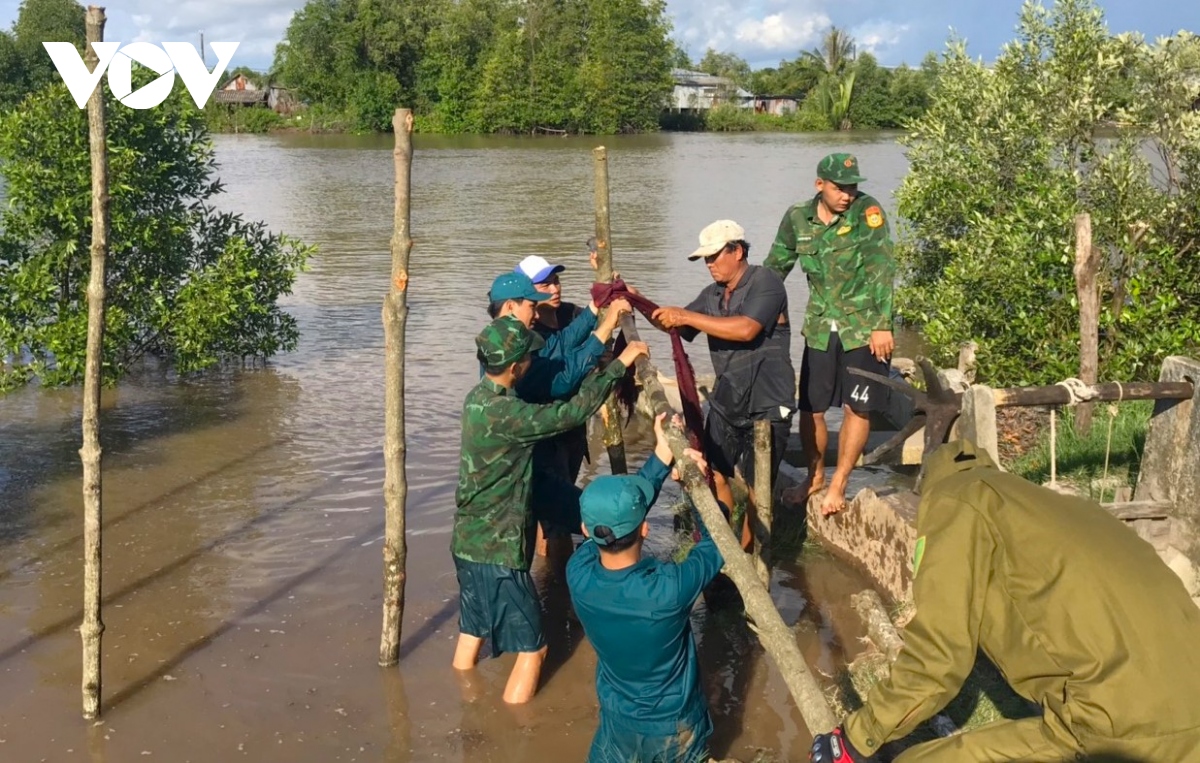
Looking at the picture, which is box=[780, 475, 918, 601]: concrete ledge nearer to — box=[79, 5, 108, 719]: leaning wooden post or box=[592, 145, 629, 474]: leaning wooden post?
box=[592, 145, 629, 474]: leaning wooden post

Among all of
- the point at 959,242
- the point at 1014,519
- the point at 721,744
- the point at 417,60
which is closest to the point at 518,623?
the point at 721,744

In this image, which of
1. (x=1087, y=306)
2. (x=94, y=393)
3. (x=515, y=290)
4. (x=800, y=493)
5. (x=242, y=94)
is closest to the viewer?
(x=94, y=393)

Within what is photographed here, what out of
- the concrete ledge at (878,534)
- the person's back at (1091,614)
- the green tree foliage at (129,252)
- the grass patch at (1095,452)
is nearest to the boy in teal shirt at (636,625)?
the person's back at (1091,614)

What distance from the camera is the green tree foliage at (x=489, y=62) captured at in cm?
6619

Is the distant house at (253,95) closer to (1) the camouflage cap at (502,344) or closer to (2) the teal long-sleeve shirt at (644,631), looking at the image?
(1) the camouflage cap at (502,344)

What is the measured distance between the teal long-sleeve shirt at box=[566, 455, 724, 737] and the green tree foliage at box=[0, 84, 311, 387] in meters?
8.27

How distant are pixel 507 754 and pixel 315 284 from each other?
1431 centimetres

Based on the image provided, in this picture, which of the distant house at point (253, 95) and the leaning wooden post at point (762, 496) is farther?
the distant house at point (253, 95)

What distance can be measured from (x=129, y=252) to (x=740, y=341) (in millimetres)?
7734

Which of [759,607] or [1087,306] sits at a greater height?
[1087,306]

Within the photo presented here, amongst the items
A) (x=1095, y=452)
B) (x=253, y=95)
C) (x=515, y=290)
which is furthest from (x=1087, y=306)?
(x=253, y=95)

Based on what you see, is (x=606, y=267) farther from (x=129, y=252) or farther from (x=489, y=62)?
(x=489, y=62)

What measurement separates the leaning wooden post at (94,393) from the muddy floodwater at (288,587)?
0.49 metres

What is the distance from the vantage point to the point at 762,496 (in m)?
6.25
